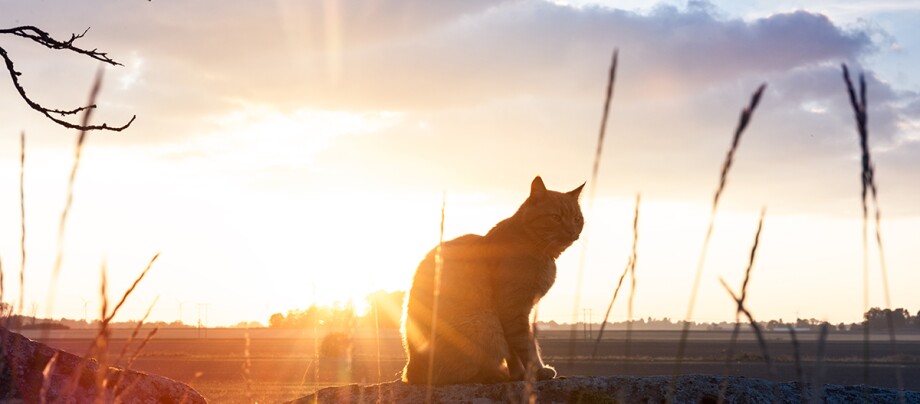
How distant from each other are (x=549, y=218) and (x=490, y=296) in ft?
2.95

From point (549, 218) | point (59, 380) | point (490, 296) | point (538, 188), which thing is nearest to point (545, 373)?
point (490, 296)

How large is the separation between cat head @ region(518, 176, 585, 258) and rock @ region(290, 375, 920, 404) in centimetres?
152

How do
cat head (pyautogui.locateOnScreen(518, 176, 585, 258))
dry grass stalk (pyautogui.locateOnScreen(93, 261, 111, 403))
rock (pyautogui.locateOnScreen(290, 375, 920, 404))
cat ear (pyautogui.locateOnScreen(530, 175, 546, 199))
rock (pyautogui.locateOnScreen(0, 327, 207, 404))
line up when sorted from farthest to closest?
cat ear (pyautogui.locateOnScreen(530, 175, 546, 199)) < cat head (pyautogui.locateOnScreen(518, 176, 585, 258)) < rock (pyautogui.locateOnScreen(290, 375, 920, 404)) < rock (pyautogui.locateOnScreen(0, 327, 207, 404)) < dry grass stalk (pyautogui.locateOnScreen(93, 261, 111, 403))

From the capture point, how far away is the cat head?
25.2ft

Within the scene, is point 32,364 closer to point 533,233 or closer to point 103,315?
point 103,315

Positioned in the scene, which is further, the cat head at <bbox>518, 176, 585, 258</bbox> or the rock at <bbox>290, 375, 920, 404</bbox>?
the cat head at <bbox>518, 176, 585, 258</bbox>

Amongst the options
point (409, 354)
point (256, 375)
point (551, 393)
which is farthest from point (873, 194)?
point (256, 375)

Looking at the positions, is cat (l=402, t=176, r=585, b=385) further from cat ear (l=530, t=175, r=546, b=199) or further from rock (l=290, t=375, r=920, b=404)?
rock (l=290, t=375, r=920, b=404)

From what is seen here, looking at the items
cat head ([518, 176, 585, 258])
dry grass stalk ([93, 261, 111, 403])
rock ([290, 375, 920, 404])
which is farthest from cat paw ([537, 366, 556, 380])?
dry grass stalk ([93, 261, 111, 403])

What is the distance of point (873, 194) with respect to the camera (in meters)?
2.66

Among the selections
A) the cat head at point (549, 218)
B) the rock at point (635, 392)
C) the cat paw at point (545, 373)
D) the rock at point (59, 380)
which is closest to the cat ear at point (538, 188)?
the cat head at point (549, 218)

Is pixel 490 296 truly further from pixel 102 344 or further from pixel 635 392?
pixel 102 344

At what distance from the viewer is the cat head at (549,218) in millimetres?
7680

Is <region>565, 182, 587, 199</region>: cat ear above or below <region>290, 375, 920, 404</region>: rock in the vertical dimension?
above
